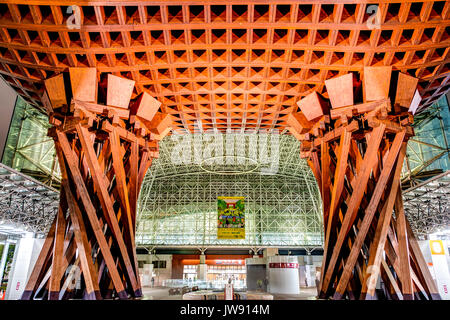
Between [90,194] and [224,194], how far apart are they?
118 ft

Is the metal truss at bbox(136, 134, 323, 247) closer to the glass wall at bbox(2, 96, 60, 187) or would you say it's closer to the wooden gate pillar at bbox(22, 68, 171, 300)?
the glass wall at bbox(2, 96, 60, 187)

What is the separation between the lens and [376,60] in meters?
9.51

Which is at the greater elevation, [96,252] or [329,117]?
[329,117]

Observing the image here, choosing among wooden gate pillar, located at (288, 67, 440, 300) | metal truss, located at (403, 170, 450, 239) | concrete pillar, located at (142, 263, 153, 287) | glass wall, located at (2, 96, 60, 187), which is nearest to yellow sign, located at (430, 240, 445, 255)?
metal truss, located at (403, 170, 450, 239)

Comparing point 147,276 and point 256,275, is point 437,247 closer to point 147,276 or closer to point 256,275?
point 256,275

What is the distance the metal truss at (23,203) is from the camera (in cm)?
1806

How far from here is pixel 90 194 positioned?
9.62 meters

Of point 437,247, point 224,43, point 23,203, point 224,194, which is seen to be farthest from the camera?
point 224,194

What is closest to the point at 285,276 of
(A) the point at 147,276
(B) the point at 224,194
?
(A) the point at 147,276

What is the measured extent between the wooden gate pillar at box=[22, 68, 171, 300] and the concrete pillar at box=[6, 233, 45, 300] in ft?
53.8

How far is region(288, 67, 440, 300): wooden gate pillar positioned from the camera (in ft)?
29.2

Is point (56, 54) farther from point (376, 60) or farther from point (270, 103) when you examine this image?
point (376, 60)

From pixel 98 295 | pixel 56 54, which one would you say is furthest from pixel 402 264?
pixel 56 54
